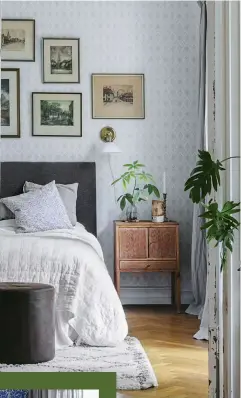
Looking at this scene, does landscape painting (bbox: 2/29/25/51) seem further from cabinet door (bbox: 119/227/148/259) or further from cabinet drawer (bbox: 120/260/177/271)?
cabinet drawer (bbox: 120/260/177/271)

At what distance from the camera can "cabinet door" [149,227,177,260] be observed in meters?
5.16

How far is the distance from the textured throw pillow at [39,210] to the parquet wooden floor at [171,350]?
3.16ft

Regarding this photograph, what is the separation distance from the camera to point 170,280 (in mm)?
5621

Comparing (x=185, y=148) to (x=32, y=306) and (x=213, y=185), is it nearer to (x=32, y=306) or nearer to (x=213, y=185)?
(x=32, y=306)

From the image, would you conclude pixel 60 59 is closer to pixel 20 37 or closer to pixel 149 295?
pixel 20 37

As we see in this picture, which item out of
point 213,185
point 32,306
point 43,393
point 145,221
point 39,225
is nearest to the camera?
point 43,393

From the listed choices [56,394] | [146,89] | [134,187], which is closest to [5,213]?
[134,187]

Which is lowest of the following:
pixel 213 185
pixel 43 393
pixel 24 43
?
pixel 43 393

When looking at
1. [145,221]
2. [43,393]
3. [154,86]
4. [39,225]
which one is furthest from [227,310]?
[154,86]

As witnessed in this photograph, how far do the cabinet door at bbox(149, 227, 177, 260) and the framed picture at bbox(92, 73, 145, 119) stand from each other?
1.11 metres

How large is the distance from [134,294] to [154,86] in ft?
6.18

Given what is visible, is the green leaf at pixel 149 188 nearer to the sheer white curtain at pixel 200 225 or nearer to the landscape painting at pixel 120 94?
the sheer white curtain at pixel 200 225

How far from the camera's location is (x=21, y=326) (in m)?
3.25

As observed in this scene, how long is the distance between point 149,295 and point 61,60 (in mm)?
2256
